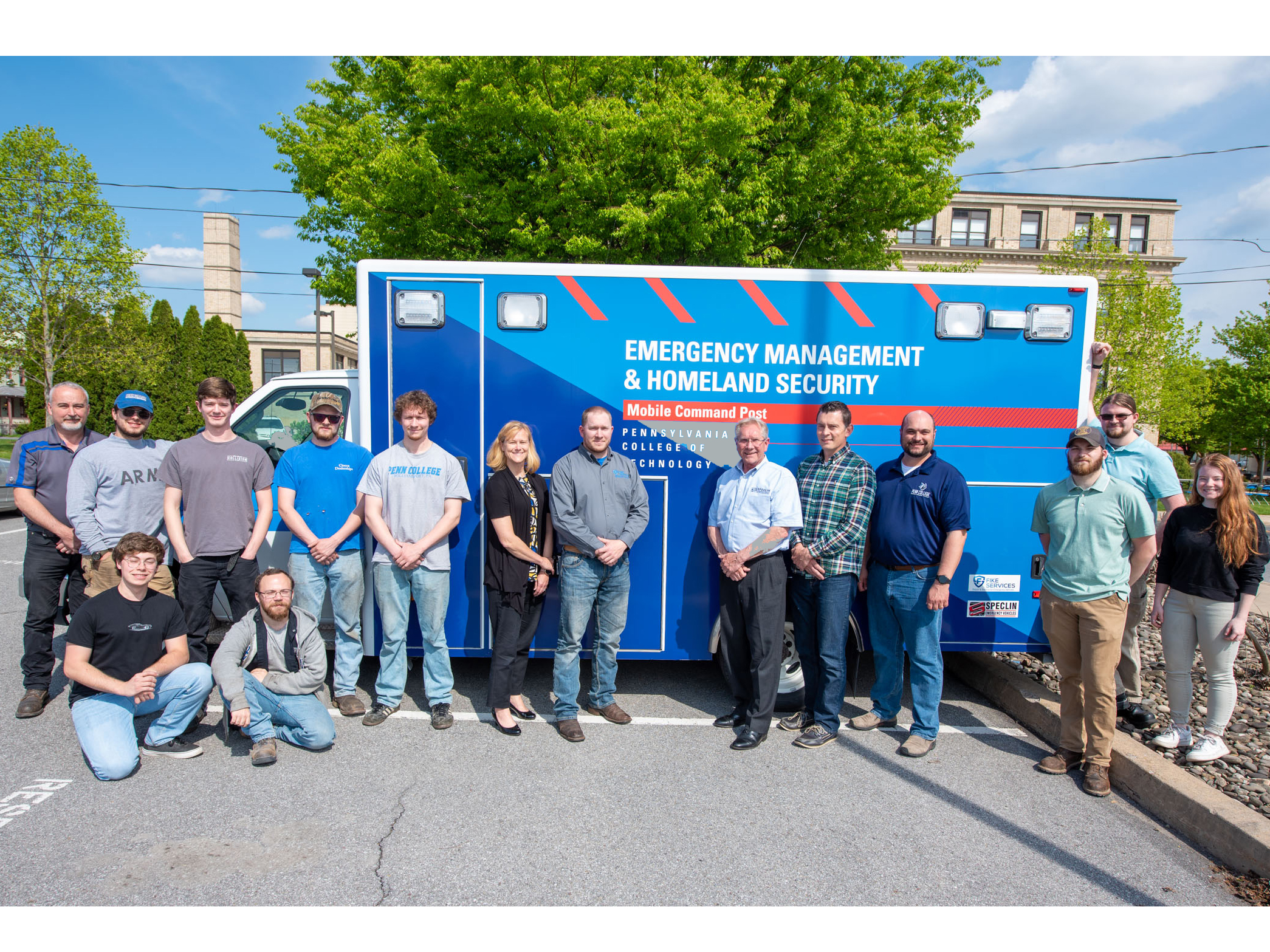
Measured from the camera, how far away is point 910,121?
30.9 ft

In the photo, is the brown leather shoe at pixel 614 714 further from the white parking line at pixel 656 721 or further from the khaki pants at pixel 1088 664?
the khaki pants at pixel 1088 664

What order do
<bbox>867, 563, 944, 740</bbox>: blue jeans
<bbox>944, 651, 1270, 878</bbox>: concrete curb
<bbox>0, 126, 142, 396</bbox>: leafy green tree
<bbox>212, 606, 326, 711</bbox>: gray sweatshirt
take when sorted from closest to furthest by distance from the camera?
1. <bbox>944, 651, 1270, 878</bbox>: concrete curb
2. <bbox>212, 606, 326, 711</bbox>: gray sweatshirt
3. <bbox>867, 563, 944, 740</bbox>: blue jeans
4. <bbox>0, 126, 142, 396</bbox>: leafy green tree

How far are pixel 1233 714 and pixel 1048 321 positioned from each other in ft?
8.58

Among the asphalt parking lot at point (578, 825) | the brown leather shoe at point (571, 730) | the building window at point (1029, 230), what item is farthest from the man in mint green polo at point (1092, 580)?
the building window at point (1029, 230)

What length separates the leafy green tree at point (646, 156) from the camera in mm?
8117

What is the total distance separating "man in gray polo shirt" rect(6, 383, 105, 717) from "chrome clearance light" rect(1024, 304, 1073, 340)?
5.70 metres

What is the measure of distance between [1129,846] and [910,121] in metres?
9.01

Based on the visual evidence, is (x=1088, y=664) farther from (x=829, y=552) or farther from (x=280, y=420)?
(x=280, y=420)

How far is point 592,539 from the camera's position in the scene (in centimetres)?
394

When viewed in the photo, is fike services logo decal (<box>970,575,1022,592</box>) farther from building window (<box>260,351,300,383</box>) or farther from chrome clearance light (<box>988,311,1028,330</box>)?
building window (<box>260,351,300,383</box>)

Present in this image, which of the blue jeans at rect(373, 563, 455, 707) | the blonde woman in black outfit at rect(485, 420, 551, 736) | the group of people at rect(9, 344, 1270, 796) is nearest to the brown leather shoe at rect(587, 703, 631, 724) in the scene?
the group of people at rect(9, 344, 1270, 796)

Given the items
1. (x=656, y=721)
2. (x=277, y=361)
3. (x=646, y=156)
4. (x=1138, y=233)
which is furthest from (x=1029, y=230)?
(x=277, y=361)

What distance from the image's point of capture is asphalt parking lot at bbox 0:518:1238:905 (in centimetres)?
271

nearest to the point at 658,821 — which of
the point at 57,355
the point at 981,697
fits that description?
the point at 981,697
